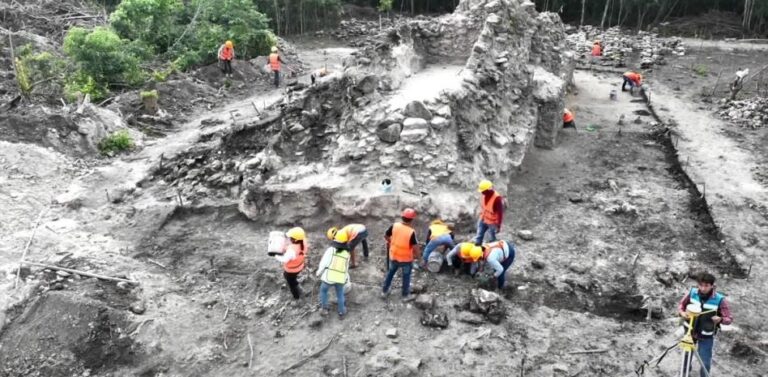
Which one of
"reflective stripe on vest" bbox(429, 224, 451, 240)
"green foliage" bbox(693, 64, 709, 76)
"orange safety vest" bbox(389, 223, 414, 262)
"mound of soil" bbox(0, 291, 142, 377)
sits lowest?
"mound of soil" bbox(0, 291, 142, 377)

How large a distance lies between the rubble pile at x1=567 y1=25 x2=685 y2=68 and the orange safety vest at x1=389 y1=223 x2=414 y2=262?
18048mm

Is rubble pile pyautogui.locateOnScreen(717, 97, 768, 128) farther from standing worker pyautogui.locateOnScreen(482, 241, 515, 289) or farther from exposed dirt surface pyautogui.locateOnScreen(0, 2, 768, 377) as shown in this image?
standing worker pyautogui.locateOnScreen(482, 241, 515, 289)

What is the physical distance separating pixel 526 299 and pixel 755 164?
827 cm

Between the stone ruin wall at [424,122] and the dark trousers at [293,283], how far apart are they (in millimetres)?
1864

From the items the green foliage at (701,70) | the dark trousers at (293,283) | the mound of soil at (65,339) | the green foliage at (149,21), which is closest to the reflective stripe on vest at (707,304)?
the dark trousers at (293,283)

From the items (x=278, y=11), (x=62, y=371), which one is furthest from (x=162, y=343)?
(x=278, y=11)

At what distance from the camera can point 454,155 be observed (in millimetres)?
9758

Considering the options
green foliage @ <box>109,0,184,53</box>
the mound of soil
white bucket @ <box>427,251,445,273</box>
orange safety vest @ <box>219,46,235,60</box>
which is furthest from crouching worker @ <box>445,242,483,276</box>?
green foliage @ <box>109,0,184,53</box>

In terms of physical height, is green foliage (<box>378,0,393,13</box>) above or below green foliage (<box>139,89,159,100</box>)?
above

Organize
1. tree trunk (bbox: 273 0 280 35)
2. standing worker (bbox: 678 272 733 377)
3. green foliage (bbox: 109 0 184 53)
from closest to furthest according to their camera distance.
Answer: standing worker (bbox: 678 272 733 377) < green foliage (bbox: 109 0 184 53) < tree trunk (bbox: 273 0 280 35)

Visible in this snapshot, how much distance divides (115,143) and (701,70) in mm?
20472

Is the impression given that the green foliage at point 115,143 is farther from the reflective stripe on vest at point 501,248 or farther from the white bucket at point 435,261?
the reflective stripe on vest at point 501,248

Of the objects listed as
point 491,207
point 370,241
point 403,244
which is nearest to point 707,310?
point 491,207

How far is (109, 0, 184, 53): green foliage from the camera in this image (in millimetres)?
17547
